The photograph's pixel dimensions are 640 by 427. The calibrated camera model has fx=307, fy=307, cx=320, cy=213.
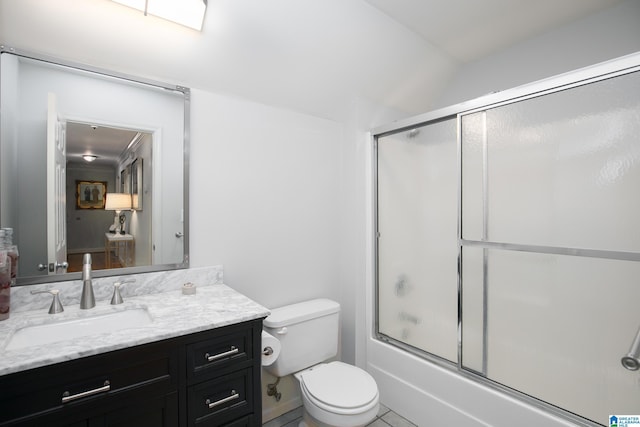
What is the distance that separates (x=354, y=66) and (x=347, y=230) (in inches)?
43.8

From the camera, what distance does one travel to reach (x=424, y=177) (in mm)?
1970

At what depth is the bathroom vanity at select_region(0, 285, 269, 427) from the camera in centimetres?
90

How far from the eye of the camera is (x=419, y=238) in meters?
2.00

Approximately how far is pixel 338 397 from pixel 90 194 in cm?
152

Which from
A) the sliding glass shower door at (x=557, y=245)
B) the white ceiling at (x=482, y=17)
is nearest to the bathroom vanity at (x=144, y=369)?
the sliding glass shower door at (x=557, y=245)

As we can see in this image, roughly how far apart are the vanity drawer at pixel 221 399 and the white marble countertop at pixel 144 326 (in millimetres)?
236

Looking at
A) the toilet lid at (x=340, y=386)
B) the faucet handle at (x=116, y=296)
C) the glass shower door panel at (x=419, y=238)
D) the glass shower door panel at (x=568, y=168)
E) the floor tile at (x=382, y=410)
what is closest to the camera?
the glass shower door panel at (x=568, y=168)

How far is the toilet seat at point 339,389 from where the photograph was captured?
1.44m

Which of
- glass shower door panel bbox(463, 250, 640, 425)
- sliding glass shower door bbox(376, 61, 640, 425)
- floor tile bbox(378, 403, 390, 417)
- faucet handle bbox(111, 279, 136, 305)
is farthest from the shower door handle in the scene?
faucet handle bbox(111, 279, 136, 305)

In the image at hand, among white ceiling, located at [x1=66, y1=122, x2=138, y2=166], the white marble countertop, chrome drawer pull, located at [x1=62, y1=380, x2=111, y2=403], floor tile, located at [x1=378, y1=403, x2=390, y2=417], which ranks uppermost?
white ceiling, located at [x1=66, y1=122, x2=138, y2=166]

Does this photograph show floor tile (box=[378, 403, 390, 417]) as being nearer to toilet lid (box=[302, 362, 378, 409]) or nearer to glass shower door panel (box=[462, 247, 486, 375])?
toilet lid (box=[302, 362, 378, 409])

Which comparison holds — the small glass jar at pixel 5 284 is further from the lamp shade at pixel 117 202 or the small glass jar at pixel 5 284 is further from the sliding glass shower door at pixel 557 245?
the sliding glass shower door at pixel 557 245

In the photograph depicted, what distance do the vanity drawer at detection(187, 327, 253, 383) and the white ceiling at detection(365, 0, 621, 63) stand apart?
179 cm

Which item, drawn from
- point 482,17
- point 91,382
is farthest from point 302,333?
point 482,17
